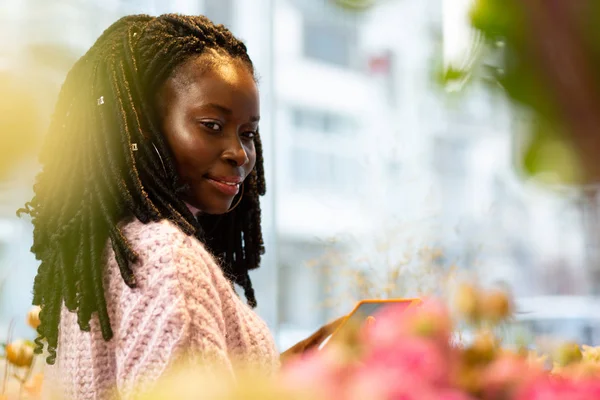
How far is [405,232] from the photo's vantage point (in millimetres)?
1787

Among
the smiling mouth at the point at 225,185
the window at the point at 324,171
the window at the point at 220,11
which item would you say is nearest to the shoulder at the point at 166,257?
the smiling mouth at the point at 225,185

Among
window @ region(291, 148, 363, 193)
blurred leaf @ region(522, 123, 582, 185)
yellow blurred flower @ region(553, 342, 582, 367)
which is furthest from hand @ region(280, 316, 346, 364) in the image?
window @ region(291, 148, 363, 193)

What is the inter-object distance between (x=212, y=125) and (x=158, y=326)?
30 centimetres

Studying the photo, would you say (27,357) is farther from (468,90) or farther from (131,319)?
(468,90)

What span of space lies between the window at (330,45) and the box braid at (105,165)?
1.68 meters

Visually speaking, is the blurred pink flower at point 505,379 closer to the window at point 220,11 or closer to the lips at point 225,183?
the lips at point 225,183

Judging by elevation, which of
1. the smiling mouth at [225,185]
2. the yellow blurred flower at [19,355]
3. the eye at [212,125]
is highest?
the eye at [212,125]

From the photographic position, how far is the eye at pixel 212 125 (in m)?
0.94

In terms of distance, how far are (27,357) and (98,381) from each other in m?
0.46

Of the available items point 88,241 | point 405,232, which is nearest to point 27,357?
point 88,241

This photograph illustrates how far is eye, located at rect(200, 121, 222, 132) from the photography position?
3.09 feet

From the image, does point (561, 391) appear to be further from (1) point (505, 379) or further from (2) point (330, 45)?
(2) point (330, 45)

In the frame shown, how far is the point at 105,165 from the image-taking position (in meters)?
0.92

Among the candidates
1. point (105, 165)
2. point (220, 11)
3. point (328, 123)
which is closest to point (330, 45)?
point (328, 123)
